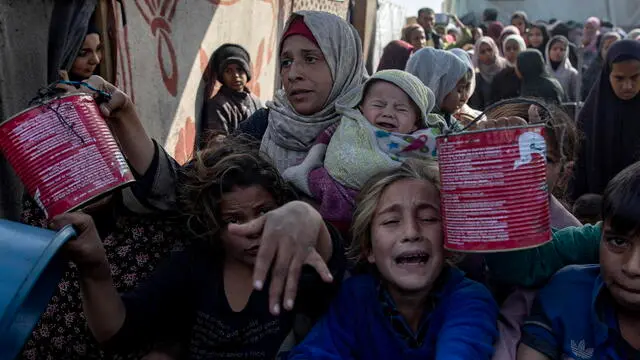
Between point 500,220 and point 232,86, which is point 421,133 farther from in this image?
point 232,86

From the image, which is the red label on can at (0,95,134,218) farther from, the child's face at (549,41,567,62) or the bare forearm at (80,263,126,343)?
the child's face at (549,41,567,62)

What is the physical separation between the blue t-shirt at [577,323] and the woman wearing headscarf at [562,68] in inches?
333

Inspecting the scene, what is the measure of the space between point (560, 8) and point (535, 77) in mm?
20597

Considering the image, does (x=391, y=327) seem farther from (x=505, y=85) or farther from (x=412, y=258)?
(x=505, y=85)

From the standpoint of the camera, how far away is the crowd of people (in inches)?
64.3

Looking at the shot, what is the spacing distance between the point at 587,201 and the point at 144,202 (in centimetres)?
219

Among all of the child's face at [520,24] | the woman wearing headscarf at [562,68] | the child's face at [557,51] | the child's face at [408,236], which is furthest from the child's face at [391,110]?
the child's face at [520,24]

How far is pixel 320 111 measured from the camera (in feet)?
8.32

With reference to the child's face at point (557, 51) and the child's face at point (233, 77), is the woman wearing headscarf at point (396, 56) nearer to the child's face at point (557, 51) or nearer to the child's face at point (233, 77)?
the child's face at point (233, 77)

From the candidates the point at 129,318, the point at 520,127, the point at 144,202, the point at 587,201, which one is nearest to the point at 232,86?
the point at 587,201

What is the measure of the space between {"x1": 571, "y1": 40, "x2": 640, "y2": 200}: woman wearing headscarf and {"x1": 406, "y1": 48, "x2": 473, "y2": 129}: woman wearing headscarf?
1564 millimetres

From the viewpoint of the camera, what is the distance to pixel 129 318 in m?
1.81

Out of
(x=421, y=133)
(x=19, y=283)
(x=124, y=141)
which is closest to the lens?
(x=19, y=283)

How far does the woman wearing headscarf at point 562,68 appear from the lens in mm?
9802
